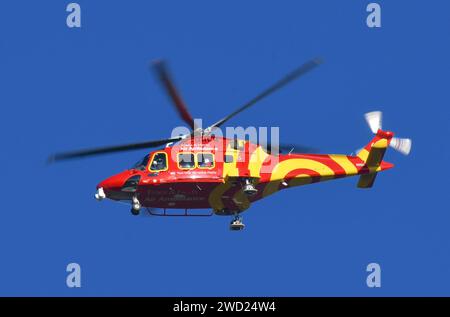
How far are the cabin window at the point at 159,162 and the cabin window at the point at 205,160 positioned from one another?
1011 millimetres

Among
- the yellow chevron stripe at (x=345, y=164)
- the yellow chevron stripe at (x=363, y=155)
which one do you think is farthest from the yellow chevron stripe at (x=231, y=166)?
the yellow chevron stripe at (x=363, y=155)

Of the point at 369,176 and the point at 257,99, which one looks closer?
the point at 257,99

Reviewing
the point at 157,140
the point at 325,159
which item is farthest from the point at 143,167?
the point at 325,159

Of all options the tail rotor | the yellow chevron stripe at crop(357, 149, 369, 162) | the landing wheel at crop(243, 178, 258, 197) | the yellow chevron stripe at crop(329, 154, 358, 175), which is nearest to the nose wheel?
the landing wheel at crop(243, 178, 258, 197)

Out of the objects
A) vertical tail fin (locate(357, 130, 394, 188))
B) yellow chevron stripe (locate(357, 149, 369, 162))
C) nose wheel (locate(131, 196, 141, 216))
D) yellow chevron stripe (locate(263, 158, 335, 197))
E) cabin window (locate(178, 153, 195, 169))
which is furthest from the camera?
yellow chevron stripe (locate(357, 149, 369, 162))

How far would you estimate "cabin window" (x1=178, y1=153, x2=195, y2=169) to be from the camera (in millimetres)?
59875

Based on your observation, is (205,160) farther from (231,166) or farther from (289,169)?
(289,169)

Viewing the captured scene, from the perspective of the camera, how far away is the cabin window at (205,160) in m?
59.9

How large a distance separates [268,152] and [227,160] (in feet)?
4.73

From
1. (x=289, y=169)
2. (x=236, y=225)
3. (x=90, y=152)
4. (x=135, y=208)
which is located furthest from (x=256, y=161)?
(x=90, y=152)

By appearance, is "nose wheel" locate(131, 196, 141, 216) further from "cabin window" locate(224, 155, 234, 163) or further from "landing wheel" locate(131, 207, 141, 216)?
"cabin window" locate(224, 155, 234, 163)

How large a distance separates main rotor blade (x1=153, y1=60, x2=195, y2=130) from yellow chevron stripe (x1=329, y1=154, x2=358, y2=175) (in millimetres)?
4692
